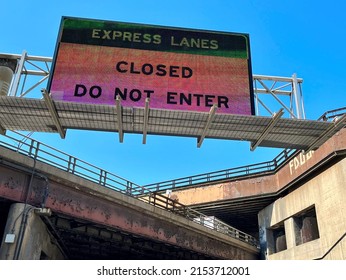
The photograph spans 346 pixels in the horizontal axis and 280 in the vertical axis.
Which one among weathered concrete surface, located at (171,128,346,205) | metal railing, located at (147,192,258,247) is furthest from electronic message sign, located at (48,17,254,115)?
weathered concrete surface, located at (171,128,346,205)

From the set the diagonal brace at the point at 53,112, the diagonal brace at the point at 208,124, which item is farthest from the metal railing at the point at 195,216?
the diagonal brace at the point at 53,112

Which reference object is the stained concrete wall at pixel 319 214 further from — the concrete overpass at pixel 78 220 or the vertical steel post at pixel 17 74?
the vertical steel post at pixel 17 74

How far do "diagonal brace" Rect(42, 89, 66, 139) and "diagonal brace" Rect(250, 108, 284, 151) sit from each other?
5.27m

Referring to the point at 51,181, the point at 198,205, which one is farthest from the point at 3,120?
the point at 198,205

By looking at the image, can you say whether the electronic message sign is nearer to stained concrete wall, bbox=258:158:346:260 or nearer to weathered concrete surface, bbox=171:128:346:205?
stained concrete wall, bbox=258:158:346:260

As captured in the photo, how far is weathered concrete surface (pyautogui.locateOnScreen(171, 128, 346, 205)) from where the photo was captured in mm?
20875

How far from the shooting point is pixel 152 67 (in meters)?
9.24

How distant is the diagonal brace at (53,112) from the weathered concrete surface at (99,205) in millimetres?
5570

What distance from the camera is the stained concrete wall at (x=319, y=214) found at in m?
19.9

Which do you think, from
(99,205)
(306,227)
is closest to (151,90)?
(99,205)

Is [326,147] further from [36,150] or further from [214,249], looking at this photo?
[36,150]

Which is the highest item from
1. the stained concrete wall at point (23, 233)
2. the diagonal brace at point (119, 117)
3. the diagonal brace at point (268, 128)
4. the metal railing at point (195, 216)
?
the metal railing at point (195, 216)

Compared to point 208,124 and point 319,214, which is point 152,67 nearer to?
point 208,124
